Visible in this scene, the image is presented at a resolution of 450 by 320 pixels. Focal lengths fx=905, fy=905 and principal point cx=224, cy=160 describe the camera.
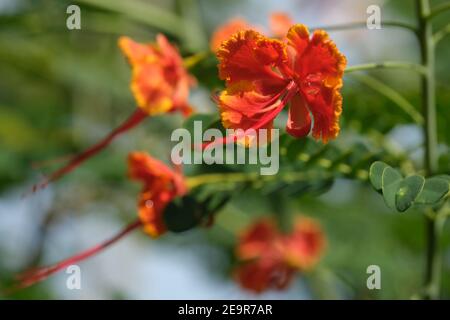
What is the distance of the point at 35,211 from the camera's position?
3.40 meters

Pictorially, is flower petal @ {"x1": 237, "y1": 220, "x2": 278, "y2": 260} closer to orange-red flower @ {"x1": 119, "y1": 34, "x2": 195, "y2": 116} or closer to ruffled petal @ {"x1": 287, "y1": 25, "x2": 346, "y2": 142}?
orange-red flower @ {"x1": 119, "y1": 34, "x2": 195, "y2": 116}

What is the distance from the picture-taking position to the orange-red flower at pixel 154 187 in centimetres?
164

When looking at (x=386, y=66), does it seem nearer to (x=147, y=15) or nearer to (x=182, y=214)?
(x=182, y=214)

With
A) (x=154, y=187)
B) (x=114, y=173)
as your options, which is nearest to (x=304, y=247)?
(x=114, y=173)

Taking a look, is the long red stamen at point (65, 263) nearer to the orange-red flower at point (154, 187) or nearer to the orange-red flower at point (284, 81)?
the orange-red flower at point (154, 187)

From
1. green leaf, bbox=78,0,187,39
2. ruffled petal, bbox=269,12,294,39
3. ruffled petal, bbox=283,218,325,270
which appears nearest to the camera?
ruffled petal, bbox=269,12,294,39

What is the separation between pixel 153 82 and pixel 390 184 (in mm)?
635

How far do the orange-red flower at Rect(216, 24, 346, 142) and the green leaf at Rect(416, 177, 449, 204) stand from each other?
0.49 ft

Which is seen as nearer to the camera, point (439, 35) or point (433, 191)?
point (433, 191)

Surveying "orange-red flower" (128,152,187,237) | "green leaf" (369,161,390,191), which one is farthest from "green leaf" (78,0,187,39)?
"green leaf" (369,161,390,191)

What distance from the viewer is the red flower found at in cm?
164

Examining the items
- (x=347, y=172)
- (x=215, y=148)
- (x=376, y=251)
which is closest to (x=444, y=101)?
(x=347, y=172)

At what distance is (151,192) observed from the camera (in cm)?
169

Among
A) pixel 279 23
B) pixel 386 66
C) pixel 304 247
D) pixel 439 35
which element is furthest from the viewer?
pixel 304 247
